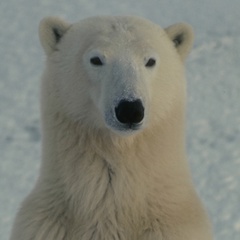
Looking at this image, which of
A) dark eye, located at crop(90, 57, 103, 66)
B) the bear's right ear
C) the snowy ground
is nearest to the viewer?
dark eye, located at crop(90, 57, 103, 66)

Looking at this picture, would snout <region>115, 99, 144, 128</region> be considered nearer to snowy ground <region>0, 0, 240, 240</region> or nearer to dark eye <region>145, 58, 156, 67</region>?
dark eye <region>145, 58, 156, 67</region>

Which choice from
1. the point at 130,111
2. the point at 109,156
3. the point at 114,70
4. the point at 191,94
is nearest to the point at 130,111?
the point at 130,111

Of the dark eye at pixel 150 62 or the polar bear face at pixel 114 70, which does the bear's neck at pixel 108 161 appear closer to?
the polar bear face at pixel 114 70

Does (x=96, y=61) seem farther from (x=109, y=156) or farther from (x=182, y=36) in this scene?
(x=182, y=36)

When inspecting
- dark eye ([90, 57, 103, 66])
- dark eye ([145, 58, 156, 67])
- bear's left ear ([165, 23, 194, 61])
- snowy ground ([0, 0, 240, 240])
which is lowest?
dark eye ([90, 57, 103, 66])

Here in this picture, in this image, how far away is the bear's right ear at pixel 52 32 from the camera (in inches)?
134

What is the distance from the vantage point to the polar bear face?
9.68 ft

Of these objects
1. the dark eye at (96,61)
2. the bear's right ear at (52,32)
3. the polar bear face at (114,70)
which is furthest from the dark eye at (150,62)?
the bear's right ear at (52,32)

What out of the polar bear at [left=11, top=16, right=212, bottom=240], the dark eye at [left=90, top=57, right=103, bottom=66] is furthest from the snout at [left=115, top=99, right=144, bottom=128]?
the dark eye at [left=90, top=57, right=103, bottom=66]

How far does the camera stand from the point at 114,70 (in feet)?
9.99

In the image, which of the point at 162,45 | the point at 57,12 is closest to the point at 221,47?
the point at 57,12

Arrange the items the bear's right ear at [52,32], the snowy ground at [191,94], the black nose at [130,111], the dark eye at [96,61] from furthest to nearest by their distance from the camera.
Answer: the snowy ground at [191,94]
the bear's right ear at [52,32]
the dark eye at [96,61]
the black nose at [130,111]

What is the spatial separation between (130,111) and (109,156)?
0.34 m

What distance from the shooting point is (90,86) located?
3.19 m
